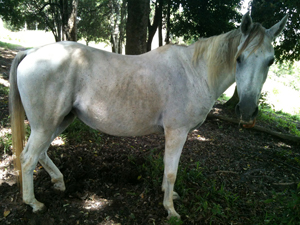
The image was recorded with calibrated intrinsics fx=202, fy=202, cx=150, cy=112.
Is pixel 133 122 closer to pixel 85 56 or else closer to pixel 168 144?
pixel 168 144

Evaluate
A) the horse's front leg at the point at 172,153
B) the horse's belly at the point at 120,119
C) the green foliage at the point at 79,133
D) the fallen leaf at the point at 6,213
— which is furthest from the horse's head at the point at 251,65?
the green foliage at the point at 79,133

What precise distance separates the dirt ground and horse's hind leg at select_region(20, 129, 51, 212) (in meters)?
0.11

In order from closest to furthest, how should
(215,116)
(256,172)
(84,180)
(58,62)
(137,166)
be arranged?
(58,62) < (84,180) < (137,166) < (256,172) < (215,116)

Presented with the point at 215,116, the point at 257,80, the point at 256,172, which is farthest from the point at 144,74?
the point at 215,116

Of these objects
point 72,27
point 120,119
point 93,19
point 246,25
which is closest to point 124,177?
point 120,119

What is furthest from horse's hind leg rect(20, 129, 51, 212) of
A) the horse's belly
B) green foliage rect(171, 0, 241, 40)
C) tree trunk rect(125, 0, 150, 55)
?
green foliage rect(171, 0, 241, 40)

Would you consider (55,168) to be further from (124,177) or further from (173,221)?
(173,221)

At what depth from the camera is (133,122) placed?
2.29 meters

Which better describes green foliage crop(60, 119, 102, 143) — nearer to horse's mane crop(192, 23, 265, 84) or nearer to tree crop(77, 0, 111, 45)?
horse's mane crop(192, 23, 265, 84)

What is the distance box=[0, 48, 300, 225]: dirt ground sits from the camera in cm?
242

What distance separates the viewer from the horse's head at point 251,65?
183 centimetres

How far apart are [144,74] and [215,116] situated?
4222mm

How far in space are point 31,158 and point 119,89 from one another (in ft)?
4.12

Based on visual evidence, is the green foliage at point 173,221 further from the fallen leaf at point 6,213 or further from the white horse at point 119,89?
the fallen leaf at point 6,213
